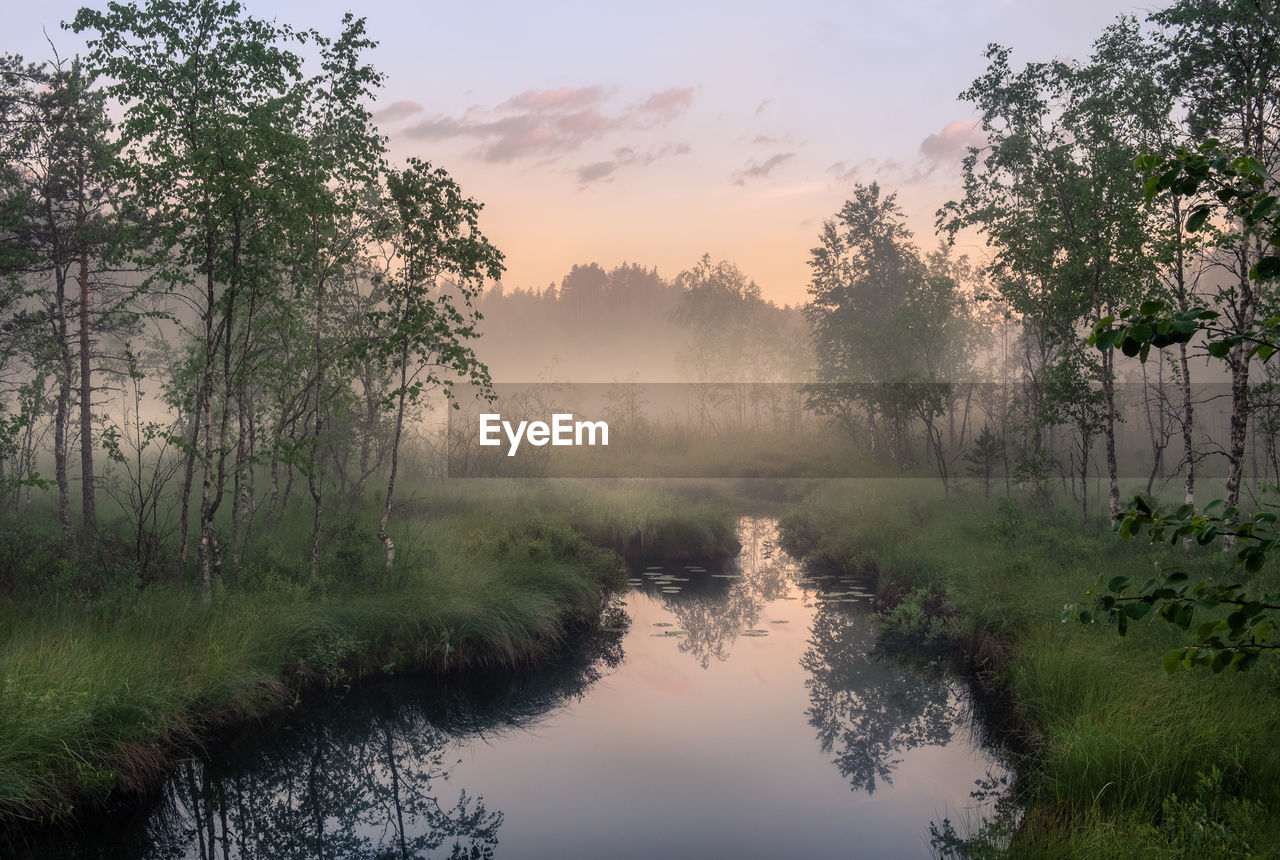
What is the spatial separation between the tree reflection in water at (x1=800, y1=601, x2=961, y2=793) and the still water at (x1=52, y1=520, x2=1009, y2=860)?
37mm

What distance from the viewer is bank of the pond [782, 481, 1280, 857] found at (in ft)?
22.2

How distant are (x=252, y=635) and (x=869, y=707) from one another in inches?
357

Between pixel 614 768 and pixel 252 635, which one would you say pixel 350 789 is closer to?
pixel 252 635

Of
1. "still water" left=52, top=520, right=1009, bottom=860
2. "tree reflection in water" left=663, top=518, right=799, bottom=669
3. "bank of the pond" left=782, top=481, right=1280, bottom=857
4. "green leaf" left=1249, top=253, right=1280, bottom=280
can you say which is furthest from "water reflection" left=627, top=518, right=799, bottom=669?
"green leaf" left=1249, top=253, right=1280, bottom=280

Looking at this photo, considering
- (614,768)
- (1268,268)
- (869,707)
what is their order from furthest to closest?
(869,707)
(614,768)
(1268,268)

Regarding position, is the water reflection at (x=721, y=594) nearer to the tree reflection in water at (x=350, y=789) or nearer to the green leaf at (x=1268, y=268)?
the tree reflection in water at (x=350, y=789)

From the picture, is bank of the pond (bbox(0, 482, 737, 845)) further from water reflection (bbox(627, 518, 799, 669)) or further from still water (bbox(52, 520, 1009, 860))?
water reflection (bbox(627, 518, 799, 669))

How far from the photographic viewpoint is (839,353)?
46062 millimetres

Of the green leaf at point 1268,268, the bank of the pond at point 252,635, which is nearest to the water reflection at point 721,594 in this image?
the bank of the pond at point 252,635

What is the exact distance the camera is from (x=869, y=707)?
12.4 meters

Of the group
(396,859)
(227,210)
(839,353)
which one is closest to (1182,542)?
(396,859)

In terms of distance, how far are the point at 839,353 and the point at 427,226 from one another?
112 ft

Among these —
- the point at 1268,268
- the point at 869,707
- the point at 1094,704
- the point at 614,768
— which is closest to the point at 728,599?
the point at 869,707

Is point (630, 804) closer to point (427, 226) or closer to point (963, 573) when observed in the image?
point (963, 573)
